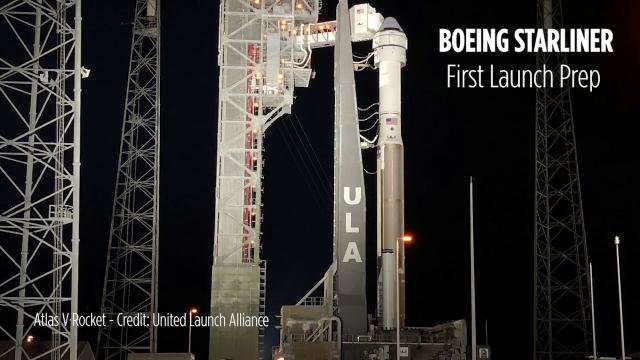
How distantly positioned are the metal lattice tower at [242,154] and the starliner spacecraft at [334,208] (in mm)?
46

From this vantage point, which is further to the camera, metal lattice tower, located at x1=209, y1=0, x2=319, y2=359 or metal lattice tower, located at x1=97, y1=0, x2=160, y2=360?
metal lattice tower, located at x1=97, y1=0, x2=160, y2=360

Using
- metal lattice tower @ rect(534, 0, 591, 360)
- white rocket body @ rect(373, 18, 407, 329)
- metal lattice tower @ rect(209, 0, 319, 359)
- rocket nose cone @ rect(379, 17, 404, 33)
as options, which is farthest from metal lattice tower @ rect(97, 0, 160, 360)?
metal lattice tower @ rect(534, 0, 591, 360)

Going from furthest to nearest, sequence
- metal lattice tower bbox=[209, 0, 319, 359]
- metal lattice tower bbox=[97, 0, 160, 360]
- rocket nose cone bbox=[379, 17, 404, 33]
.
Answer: metal lattice tower bbox=[97, 0, 160, 360], rocket nose cone bbox=[379, 17, 404, 33], metal lattice tower bbox=[209, 0, 319, 359]

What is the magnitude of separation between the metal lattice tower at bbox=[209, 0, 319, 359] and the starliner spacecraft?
5cm

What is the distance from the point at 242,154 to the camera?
119ft

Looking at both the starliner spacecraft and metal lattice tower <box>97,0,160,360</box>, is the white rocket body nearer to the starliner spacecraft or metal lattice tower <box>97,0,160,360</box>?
the starliner spacecraft

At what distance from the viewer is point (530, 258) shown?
61.3 metres

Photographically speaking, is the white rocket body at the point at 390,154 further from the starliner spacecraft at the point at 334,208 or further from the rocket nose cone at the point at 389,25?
the rocket nose cone at the point at 389,25

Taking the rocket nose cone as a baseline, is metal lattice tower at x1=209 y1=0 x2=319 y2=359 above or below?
below

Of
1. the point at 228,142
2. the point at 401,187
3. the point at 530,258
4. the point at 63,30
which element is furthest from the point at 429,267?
the point at 63,30

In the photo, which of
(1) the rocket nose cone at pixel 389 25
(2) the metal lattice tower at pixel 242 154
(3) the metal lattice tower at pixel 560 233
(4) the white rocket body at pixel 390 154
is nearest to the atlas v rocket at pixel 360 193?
(4) the white rocket body at pixel 390 154

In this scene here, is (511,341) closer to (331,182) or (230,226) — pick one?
(331,182)

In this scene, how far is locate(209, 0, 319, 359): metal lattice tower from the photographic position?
35.1 metres

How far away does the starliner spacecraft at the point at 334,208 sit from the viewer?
111ft
